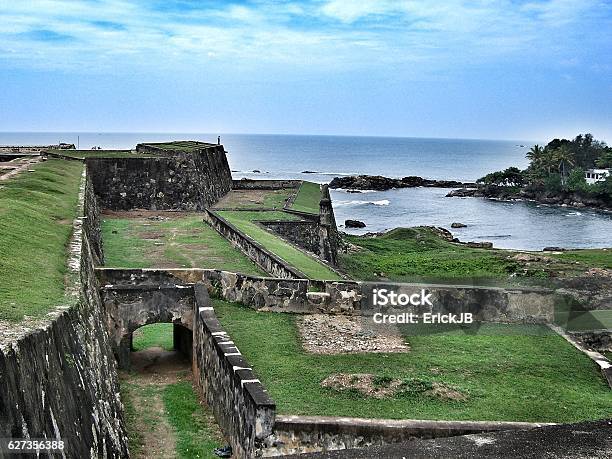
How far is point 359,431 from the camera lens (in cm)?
913

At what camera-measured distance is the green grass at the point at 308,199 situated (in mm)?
34569

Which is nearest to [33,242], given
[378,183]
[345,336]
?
[345,336]

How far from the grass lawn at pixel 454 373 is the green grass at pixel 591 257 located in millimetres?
27195

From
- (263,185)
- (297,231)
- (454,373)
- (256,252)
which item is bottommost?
(454,373)

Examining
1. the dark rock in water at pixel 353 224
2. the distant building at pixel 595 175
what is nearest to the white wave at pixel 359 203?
the dark rock in water at pixel 353 224

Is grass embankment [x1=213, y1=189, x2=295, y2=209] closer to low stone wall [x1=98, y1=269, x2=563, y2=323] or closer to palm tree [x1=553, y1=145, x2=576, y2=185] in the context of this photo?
low stone wall [x1=98, y1=269, x2=563, y2=323]

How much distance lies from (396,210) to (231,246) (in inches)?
2269

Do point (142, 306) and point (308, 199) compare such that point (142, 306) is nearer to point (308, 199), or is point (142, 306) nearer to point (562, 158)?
point (308, 199)

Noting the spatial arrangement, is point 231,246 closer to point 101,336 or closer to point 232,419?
point 101,336

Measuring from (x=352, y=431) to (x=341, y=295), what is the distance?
248 inches

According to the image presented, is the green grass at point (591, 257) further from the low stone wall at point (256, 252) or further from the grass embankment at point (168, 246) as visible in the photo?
the low stone wall at point (256, 252)

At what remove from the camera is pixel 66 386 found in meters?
7.66

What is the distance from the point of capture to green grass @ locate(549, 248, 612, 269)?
38866mm

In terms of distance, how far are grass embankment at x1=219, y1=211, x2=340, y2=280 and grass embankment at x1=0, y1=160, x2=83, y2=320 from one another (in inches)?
230
